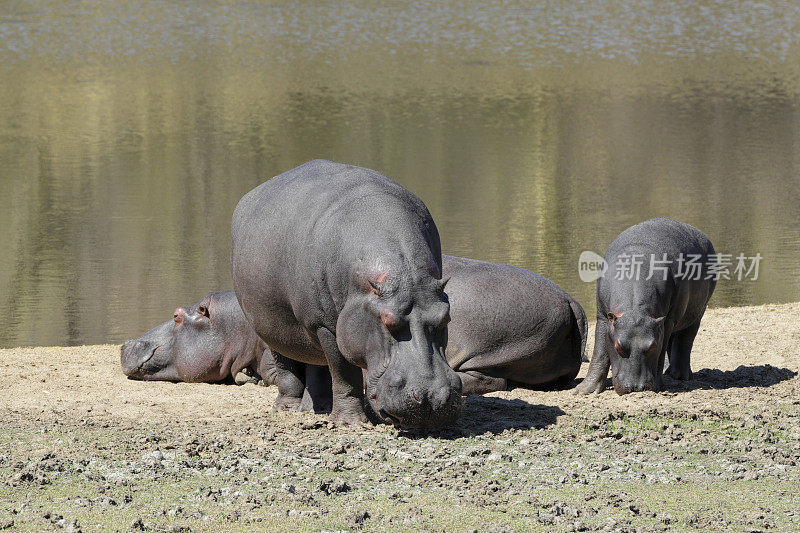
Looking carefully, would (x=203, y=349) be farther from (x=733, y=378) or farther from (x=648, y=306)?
(x=733, y=378)

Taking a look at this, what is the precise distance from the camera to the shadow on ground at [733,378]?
26.6 ft

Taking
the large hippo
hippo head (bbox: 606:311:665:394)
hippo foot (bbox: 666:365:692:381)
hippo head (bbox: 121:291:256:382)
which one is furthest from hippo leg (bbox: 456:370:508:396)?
hippo head (bbox: 121:291:256:382)

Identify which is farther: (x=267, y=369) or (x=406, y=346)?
(x=267, y=369)

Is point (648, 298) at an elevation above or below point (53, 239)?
above

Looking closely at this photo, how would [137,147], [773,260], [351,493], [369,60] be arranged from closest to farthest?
[351,493]
[773,260]
[137,147]
[369,60]

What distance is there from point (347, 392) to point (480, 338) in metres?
1.87

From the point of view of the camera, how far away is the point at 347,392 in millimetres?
6480

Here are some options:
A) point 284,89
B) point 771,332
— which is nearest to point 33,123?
point 284,89

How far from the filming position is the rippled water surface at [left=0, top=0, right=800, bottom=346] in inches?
559

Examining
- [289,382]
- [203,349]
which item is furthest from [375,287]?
[203,349]

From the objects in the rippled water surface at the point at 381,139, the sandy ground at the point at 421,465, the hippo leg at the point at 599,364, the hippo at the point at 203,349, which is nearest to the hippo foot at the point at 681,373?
the sandy ground at the point at 421,465

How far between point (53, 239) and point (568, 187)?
28.0ft

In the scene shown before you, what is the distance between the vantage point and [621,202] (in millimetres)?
18219

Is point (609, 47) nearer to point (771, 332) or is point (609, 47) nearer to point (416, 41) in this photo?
point (416, 41)
